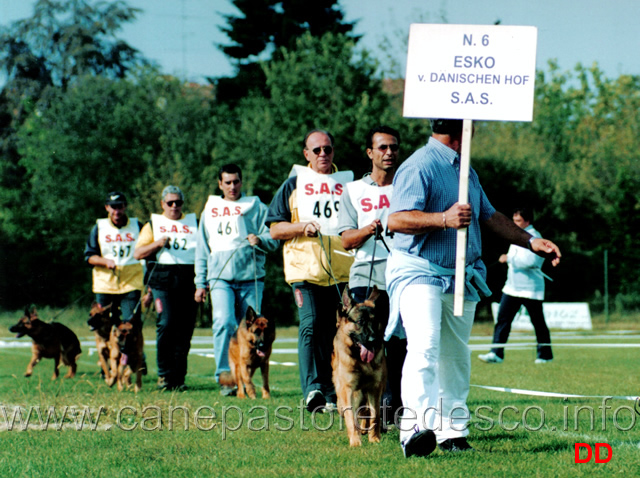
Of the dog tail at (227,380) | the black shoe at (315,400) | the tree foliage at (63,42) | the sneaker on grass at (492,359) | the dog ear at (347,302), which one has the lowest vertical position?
the sneaker on grass at (492,359)

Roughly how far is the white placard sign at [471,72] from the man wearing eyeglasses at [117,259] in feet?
21.4

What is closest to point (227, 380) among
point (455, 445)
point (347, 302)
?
point (347, 302)

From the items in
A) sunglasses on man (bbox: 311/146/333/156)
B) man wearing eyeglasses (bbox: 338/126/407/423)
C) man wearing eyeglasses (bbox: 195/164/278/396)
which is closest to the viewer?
man wearing eyeglasses (bbox: 338/126/407/423)

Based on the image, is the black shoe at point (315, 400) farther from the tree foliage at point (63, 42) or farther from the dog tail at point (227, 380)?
the tree foliage at point (63, 42)

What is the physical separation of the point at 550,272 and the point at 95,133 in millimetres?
19096

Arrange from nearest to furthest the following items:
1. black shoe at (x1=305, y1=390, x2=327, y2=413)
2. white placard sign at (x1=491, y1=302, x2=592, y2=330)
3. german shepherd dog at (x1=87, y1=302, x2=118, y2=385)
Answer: black shoe at (x1=305, y1=390, x2=327, y2=413) < german shepherd dog at (x1=87, y1=302, x2=118, y2=385) < white placard sign at (x1=491, y1=302, x2=592, y2=330)

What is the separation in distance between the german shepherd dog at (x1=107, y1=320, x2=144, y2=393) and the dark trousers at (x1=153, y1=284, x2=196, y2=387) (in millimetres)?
292

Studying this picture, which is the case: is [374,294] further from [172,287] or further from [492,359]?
[492,359]

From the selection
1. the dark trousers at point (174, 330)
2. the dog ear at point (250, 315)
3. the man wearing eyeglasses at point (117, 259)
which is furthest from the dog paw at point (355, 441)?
the man wearing eyeglasses at point (117, 259)

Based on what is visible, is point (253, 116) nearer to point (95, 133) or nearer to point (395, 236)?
point (95, 133)

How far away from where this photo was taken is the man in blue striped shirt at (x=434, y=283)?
17.4 ft

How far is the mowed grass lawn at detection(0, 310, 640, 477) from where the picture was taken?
5023 millimetres

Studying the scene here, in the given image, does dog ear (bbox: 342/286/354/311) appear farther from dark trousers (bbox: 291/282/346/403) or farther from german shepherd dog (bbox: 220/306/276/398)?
german shepherd dog (bbox: 220/306/276/398)

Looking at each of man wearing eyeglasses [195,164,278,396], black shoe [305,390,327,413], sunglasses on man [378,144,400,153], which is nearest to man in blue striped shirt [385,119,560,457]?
sunglasses on man [378,144,400,153]
